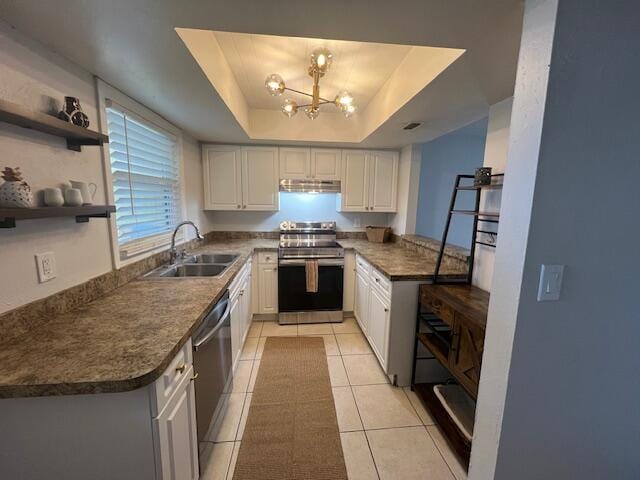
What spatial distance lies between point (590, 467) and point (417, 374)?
1105mm

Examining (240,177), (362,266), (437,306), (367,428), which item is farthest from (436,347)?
(240,177)

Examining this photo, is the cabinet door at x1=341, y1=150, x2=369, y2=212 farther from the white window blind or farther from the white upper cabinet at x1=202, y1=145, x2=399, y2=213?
the white window blind

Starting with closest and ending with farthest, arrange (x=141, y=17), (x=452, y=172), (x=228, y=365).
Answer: (x=141, y=17) → (x=228, y=365) → (x=452, y=172)

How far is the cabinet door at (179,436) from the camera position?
0.93 meters

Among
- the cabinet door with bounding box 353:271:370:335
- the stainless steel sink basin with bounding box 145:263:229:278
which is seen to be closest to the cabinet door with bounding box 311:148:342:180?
the cabinet door with bounding box 353:271:370:335

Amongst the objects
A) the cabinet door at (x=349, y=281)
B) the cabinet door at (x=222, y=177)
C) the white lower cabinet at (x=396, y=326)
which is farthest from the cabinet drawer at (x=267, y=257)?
the white lower cabinet at (x=396, y=326)

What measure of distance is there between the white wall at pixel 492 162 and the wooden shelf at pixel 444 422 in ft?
2.93

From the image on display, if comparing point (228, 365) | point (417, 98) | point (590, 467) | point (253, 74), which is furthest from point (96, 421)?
point (253, 74)

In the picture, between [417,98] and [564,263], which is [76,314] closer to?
[564,263]

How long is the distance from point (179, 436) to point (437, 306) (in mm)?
1576

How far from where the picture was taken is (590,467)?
3.54ft

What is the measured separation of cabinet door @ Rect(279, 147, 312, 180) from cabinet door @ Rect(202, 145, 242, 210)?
0.53 meters

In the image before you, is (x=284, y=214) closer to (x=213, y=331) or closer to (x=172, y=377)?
(x=213, y=331)

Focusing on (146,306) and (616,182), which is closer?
(616,182)
